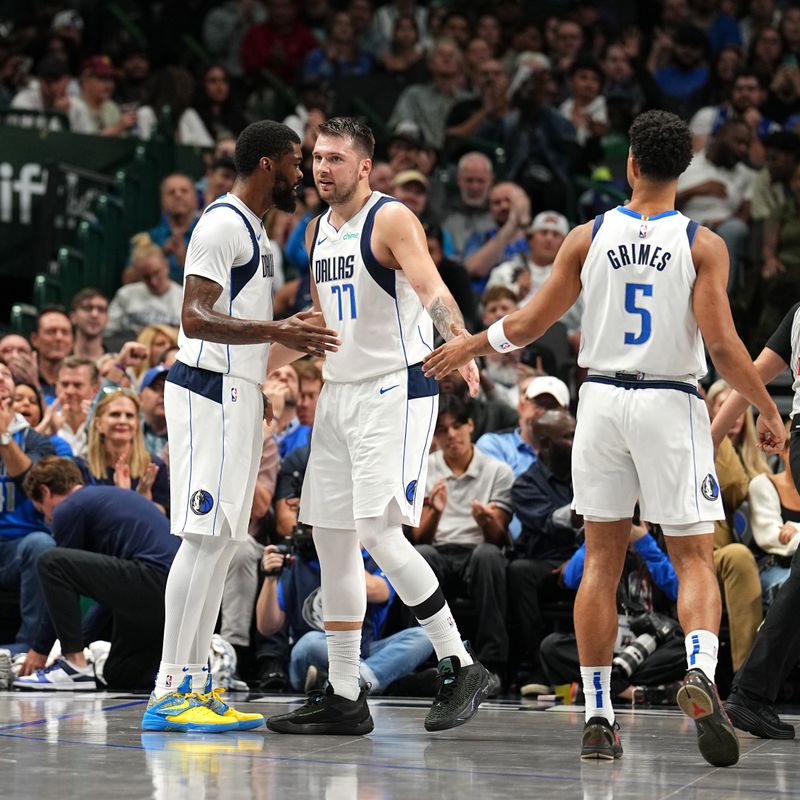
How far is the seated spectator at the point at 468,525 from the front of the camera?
836 cm

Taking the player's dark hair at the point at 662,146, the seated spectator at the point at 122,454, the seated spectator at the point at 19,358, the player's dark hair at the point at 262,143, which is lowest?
the seated spectator at the point at 122,454

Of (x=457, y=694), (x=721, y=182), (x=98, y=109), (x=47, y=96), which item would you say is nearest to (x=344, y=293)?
(x=457, y=694)

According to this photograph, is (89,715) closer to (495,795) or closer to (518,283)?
(495,795)

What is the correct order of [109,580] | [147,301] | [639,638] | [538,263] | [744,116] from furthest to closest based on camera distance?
[744,116]
[147,301]
[538,263]
[109,580]
[639,638]

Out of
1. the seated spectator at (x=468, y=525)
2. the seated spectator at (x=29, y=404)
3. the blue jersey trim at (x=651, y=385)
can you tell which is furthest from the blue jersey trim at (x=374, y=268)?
the seated spectator at (x=29, y=404)

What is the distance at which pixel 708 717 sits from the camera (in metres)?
5.13

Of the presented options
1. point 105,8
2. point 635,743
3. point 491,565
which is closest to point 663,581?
point 491,565

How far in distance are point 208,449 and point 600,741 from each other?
1.94m

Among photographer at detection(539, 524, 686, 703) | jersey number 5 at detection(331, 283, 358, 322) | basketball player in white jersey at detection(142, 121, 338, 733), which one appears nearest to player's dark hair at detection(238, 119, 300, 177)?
basketball player in white jersey at detection(142, 121, 338, 733)

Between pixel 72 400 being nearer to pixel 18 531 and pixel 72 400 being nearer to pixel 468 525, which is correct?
pixel 18 531

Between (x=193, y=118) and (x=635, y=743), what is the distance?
10.3m

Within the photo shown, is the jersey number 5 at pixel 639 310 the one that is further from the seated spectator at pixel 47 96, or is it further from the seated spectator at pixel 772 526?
the seated spectator at pixel 47 96

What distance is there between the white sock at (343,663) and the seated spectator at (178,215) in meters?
6.89

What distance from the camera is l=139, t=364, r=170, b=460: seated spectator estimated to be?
9.82 metres
